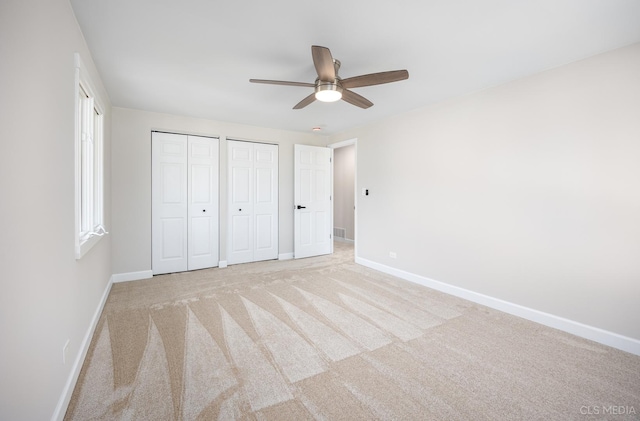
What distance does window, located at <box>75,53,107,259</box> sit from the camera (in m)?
1.93

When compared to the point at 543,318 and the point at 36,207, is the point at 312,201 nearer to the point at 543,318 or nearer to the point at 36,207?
the point at 543,318

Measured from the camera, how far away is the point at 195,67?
2.60 meters

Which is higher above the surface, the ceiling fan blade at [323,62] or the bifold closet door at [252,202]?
the ceiling fan blade at [323,62]

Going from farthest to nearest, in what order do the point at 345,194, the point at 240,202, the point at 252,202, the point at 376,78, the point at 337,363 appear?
the point at 345,194 → the point at 252,202 → the point at 240,202 → the point at 376,78 → the point at 337,363

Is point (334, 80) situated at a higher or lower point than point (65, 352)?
higher

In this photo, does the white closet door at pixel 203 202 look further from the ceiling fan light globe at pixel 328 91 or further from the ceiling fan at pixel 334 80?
the ceiling fan light globe at pixel 328 91

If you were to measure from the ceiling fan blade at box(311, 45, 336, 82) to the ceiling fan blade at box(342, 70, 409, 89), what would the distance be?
17cm

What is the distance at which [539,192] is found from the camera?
267cm

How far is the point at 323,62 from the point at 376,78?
50 cm

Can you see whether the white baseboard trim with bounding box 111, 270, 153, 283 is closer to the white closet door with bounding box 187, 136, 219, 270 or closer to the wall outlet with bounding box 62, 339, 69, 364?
the white closet door with bounding box 187, 136, 219, 270

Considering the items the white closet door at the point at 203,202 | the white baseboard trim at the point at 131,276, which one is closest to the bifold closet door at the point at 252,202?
the white closet door at the point at 203,202

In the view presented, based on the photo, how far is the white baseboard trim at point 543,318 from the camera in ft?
7.25

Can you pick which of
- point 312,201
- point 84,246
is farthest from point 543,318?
point 84,246

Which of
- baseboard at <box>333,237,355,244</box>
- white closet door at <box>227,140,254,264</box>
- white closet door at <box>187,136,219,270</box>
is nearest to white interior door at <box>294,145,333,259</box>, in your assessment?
white closet door at <box>227,140,254,264</box>
